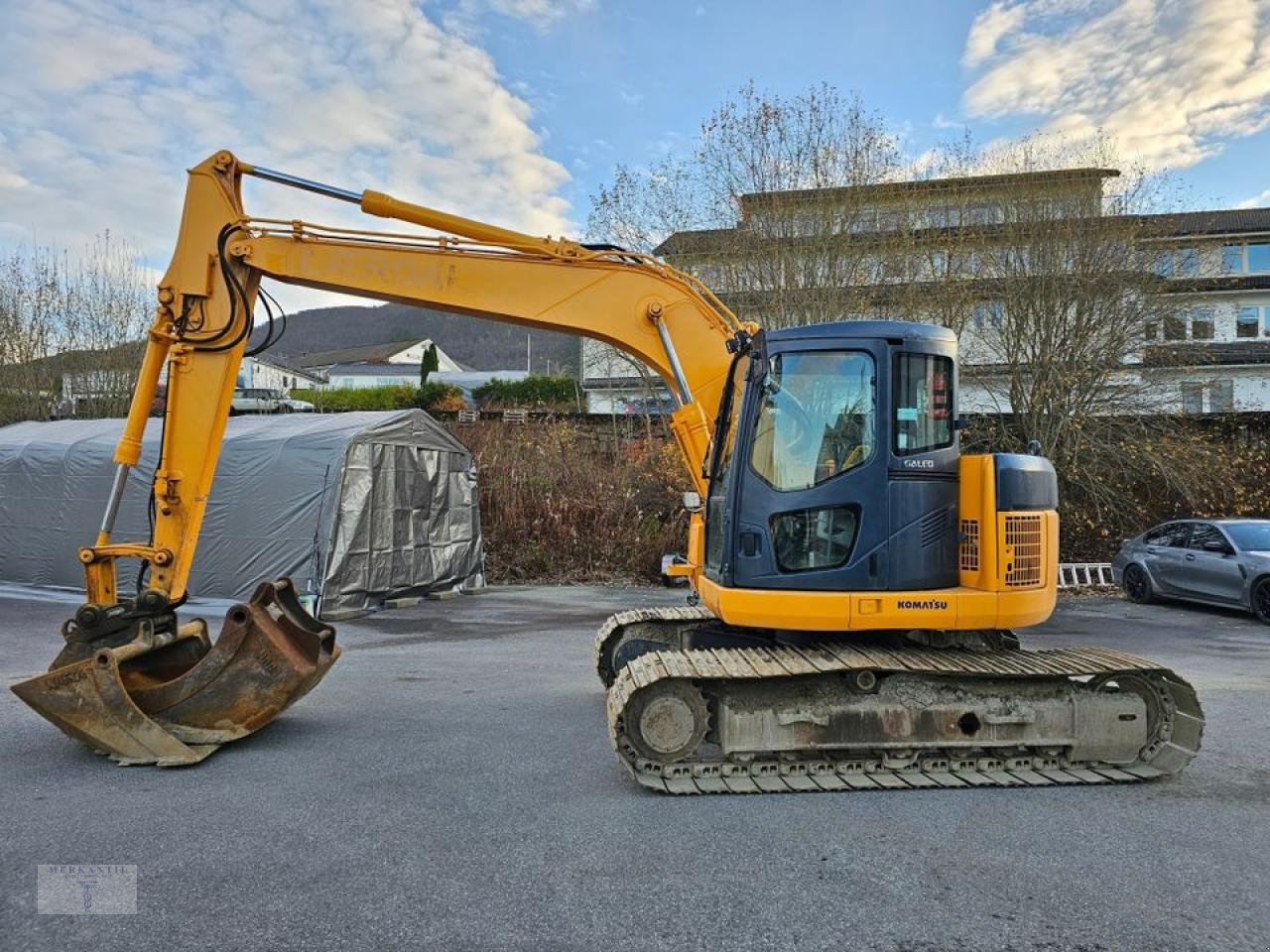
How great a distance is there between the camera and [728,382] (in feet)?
18.8

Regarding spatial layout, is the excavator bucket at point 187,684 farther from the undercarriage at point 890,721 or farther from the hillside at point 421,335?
the hillside at point 421,335

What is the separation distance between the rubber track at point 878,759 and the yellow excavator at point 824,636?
16mm

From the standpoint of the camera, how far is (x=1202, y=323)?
17.0m

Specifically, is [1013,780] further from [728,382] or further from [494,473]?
[494,473]

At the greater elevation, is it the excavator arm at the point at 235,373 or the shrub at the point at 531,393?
the shrub at the point at 531,393

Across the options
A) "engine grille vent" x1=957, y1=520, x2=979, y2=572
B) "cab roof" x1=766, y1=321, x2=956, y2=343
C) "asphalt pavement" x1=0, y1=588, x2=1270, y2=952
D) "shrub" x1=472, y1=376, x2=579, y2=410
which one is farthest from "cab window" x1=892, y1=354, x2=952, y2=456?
"shrub" x1=472, y1=376, x2=579, y2=410

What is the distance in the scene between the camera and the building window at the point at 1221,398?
18.6 m

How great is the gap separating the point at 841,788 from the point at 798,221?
1421cm

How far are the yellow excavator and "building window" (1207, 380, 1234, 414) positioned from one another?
54.5 ft

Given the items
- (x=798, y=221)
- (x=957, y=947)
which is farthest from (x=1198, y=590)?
(x=957, y=947)

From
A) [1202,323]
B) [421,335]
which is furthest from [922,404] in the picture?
[421,335]

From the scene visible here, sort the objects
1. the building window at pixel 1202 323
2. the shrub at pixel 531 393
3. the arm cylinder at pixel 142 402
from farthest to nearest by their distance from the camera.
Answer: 1. the shrub at pixel 531 393
2. the building window at pixel 1202 323
3. the arm cylinder at pixel 142 402

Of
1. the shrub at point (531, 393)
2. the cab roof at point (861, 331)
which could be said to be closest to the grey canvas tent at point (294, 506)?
the cab roof at point (861, 331)

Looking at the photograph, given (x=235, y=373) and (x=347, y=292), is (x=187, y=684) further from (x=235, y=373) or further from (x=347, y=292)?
(x=347, y=292)
